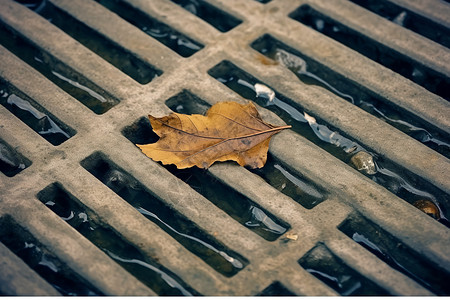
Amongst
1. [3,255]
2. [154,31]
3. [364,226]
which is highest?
[154,31]

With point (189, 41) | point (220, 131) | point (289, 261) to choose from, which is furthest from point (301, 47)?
point (289, 261)

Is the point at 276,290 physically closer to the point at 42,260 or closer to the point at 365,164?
the point at 365,164

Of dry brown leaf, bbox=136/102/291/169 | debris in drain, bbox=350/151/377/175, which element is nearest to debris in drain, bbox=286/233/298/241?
dry brown leaf, bbox=136/102/291/169

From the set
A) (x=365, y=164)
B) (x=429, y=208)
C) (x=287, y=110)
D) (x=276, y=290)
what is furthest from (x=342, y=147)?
(x=276, y=290)

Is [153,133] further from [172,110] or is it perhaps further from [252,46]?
[252,46]

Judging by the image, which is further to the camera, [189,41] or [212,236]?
[189,41]

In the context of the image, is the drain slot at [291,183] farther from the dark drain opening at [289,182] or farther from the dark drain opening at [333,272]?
the dark drain opening at [333,272]
